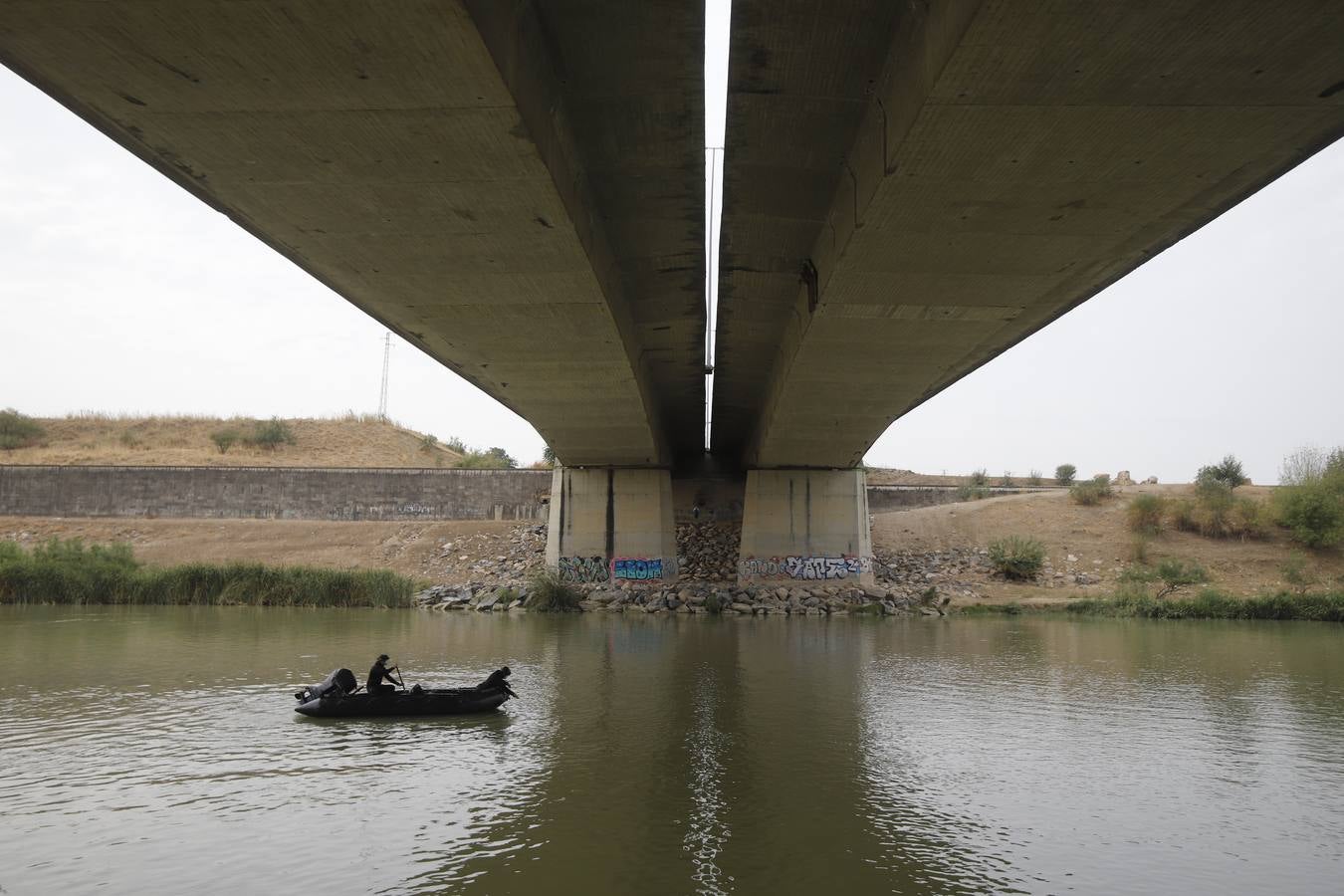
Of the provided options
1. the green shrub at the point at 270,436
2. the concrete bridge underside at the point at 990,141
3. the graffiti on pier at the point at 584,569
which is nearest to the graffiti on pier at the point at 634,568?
the graffiti on pier at the point at 584,569

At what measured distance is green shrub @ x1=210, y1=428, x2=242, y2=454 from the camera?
69.1 metres

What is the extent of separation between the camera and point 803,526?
116 ft

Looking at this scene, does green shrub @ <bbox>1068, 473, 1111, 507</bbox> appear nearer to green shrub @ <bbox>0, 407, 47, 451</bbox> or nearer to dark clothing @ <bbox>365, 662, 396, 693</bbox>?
dark clothing @ <bbox>365, 662, 396, 693</bbox>

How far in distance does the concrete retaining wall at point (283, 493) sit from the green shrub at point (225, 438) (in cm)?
1770

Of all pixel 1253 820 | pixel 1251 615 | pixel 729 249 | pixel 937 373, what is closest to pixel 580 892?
pixel 1253 820

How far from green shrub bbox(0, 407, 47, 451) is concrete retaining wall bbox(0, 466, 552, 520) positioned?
19688 millimetres

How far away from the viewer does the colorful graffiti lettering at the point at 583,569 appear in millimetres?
35094

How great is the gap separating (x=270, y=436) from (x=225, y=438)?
125 inches

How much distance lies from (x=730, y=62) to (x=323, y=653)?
14.6 metres

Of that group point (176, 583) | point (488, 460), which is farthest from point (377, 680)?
point (488, 460)

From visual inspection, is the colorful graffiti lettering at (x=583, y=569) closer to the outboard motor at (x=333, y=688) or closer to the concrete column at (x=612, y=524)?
the concrete column at (x=612, y=524)

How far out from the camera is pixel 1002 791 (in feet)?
30.7

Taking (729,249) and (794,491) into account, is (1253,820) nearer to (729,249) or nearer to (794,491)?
(729,249)

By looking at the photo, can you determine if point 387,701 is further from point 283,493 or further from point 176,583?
point 283,493
